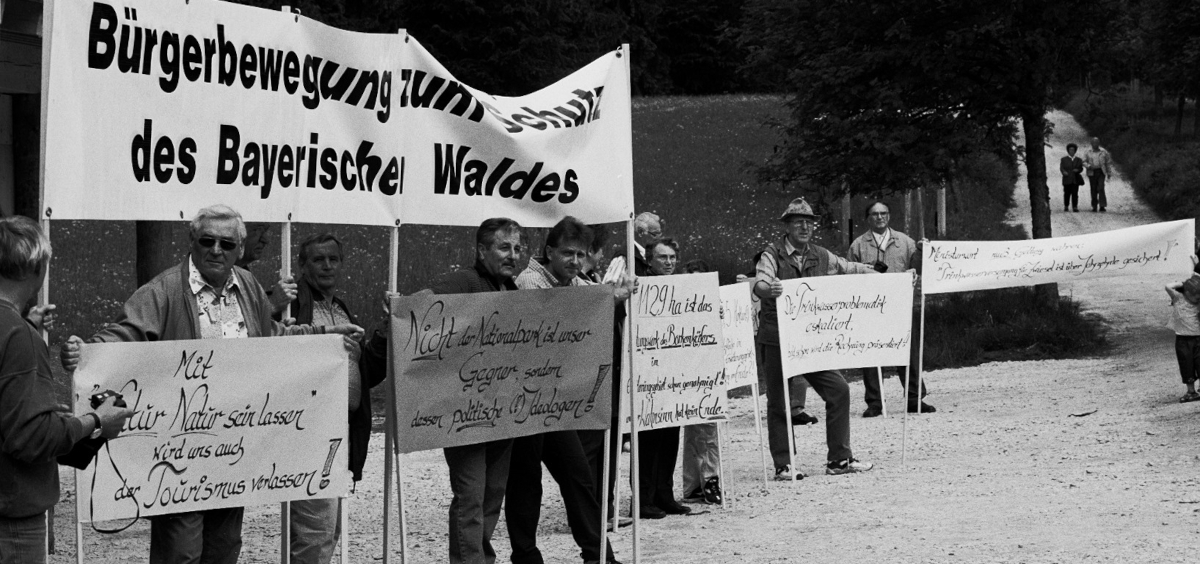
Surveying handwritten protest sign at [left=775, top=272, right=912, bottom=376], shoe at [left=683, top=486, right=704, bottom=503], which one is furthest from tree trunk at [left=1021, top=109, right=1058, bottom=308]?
shoe at [left=683, top=486, right=704, bottom=503]

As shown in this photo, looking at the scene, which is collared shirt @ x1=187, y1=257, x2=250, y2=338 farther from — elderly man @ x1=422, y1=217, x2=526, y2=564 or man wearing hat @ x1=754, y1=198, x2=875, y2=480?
man wearing hat @ x1=754, y1=198, x2=875, y2=480

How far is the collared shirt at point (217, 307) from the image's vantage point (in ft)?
18.3

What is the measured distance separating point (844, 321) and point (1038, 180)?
10795 mm

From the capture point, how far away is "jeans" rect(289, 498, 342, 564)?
664cm

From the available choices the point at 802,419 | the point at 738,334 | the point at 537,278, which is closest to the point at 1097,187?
the point at 802,419

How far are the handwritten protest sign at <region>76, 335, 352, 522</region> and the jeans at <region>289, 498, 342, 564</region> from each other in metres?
0.67

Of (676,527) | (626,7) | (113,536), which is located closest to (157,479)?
(113,536)

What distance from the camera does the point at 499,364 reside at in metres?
6.76

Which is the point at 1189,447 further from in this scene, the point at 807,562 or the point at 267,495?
the point at 267,495

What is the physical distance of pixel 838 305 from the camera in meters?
10.9

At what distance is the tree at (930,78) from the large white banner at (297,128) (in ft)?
41.2

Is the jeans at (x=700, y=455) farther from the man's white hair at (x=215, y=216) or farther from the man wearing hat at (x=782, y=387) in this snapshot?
the man's white hair at (x=215, y=216)

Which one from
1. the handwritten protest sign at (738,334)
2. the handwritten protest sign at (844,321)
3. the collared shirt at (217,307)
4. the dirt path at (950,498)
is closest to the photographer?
the collared shirt at (217,307)

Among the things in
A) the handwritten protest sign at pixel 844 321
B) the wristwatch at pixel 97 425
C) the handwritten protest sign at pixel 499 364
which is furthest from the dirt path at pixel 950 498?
the wristwatch at pixel 97 425
